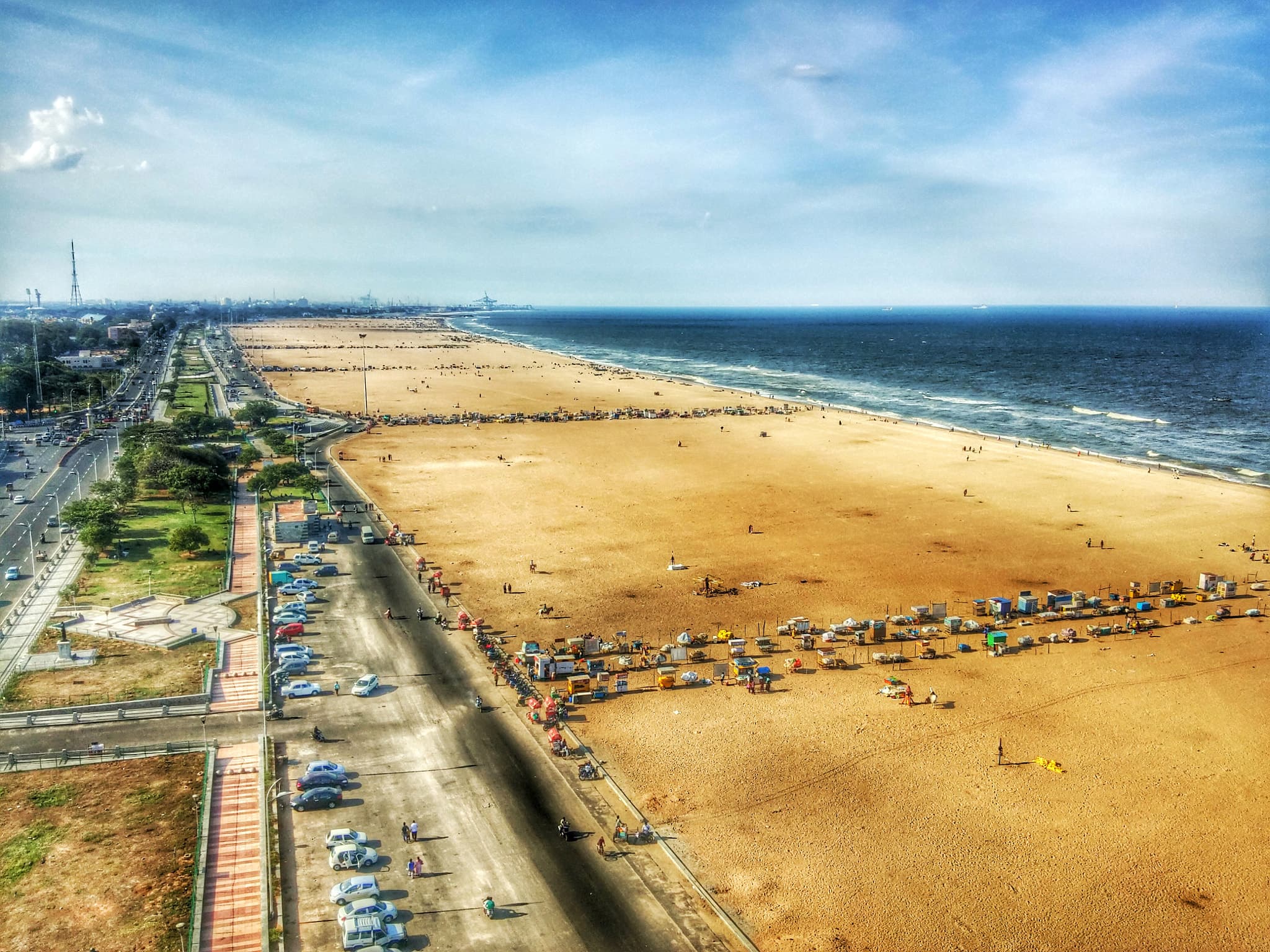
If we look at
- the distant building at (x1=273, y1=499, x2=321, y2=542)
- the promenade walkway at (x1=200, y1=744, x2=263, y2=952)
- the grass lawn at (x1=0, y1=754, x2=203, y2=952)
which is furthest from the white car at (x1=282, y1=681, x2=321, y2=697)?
the distant building at (x1=273, y1=499, x2=321, y2=542)

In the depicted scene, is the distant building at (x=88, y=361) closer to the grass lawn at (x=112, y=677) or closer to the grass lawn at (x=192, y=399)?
the grass lawn at (x=192, y=399)

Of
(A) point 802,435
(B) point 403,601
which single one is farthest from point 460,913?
(A) point 802,435

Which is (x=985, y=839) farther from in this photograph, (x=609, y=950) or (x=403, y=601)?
(x=403, y=601)

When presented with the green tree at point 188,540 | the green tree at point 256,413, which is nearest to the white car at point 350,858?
the green tree at point 188,540

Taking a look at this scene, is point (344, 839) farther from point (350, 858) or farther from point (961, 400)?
point (961, 400)

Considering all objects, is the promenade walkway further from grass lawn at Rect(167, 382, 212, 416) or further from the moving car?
grass lawn at Rect(167, 382, 212, 416)

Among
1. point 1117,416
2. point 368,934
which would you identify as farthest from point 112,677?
point 1117,416
